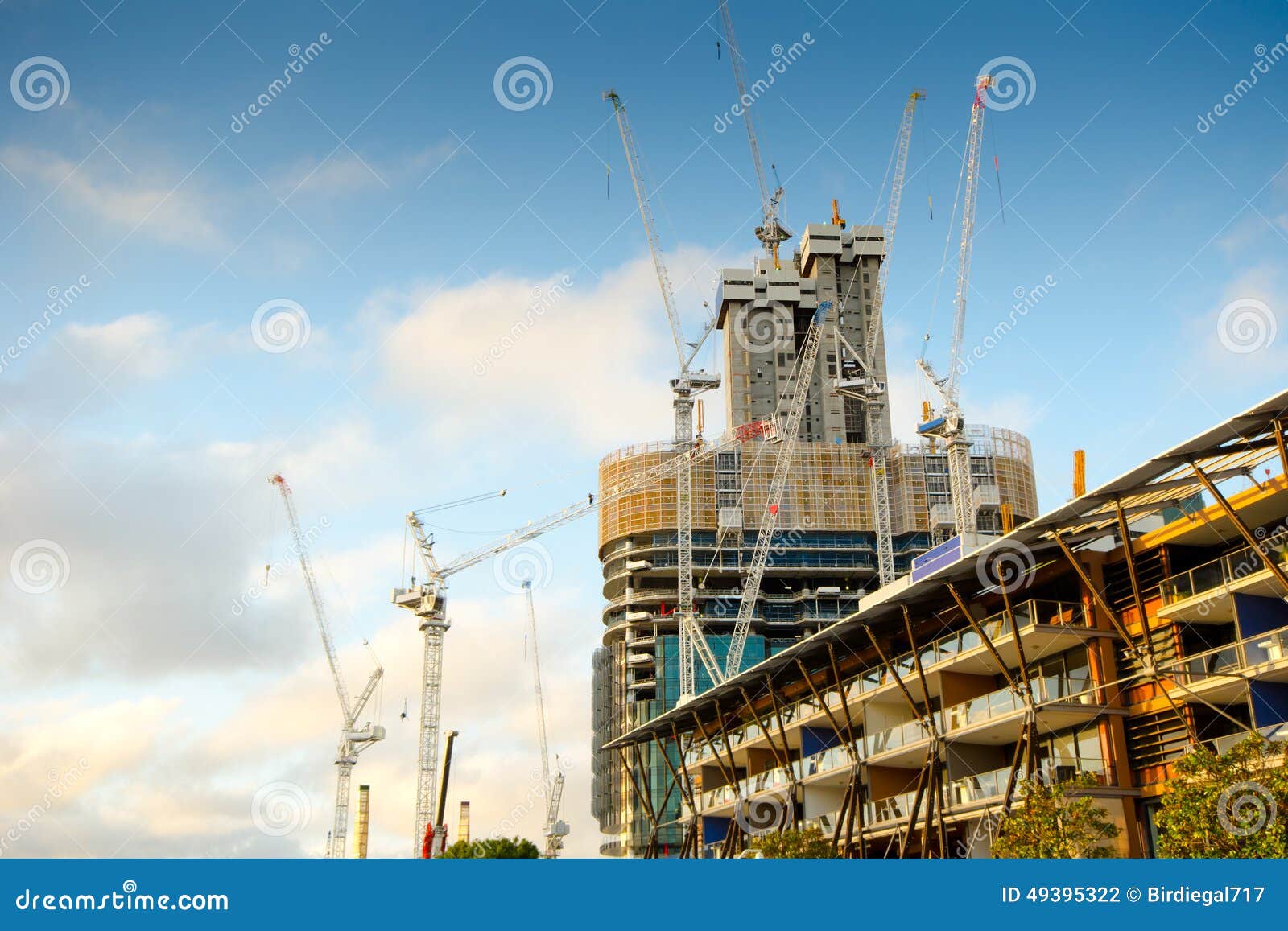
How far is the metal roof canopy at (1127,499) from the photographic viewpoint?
36.3 m

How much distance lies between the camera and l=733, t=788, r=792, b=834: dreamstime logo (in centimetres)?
6956

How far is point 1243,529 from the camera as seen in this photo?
3694 cm

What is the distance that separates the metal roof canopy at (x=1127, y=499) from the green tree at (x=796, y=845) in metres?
10.4

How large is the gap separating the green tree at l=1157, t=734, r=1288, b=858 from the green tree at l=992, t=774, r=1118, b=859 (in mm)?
3354

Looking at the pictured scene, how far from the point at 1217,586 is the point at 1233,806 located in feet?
39.6

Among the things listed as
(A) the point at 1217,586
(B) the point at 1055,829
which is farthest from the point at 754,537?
(B) the point at 1055,829

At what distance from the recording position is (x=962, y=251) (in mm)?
146375
